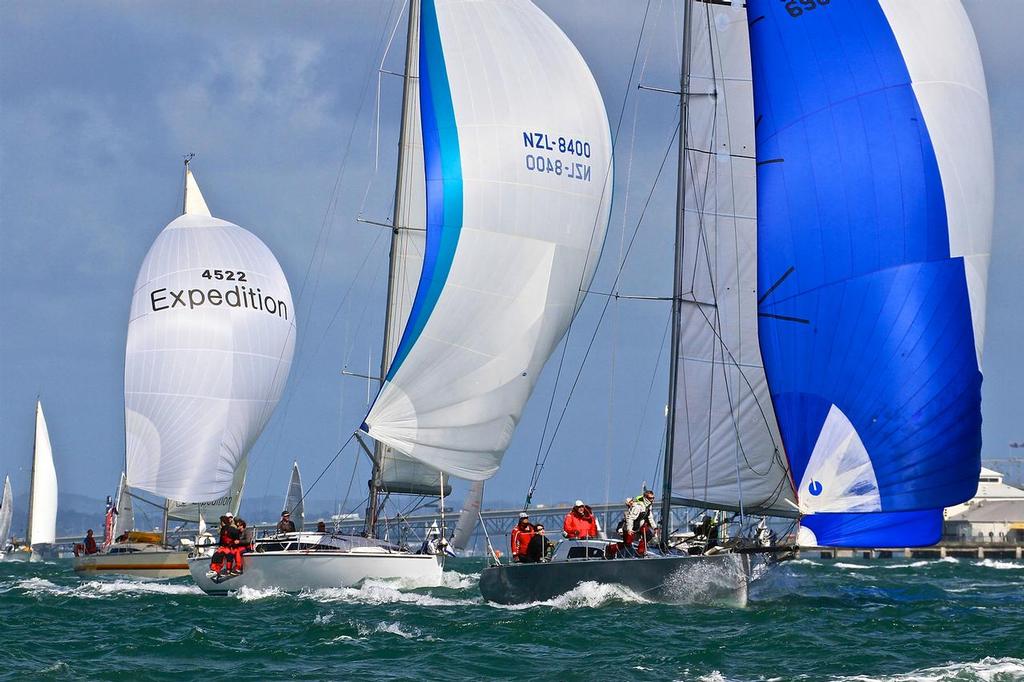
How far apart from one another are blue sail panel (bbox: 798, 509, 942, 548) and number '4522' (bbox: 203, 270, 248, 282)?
2001 cm

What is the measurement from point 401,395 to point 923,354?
10.7m

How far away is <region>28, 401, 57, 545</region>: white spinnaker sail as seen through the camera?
7288 centimetres

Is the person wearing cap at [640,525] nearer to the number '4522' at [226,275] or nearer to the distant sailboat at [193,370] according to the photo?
the distant sailboat at [193,370]

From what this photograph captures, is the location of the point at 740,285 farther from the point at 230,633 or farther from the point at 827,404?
the point at 230,633

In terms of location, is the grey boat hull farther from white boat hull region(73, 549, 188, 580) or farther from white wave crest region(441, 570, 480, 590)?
white boat hull region(73, 549, 188, 580)

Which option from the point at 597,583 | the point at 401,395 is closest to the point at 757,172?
the point at 597,583

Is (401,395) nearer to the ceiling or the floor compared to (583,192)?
nearer to the floor

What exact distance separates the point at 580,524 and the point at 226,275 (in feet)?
54.1

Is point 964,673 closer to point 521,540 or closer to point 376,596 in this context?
point 521,540

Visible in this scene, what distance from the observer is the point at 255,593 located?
27.5 meters

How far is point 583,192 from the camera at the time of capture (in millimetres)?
30016

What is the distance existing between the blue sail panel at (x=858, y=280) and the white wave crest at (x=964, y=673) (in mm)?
4343

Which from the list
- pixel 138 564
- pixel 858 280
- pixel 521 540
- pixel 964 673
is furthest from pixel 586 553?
pixel 138 564

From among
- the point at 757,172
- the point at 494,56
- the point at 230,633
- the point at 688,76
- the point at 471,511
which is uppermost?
the point at 494,56
